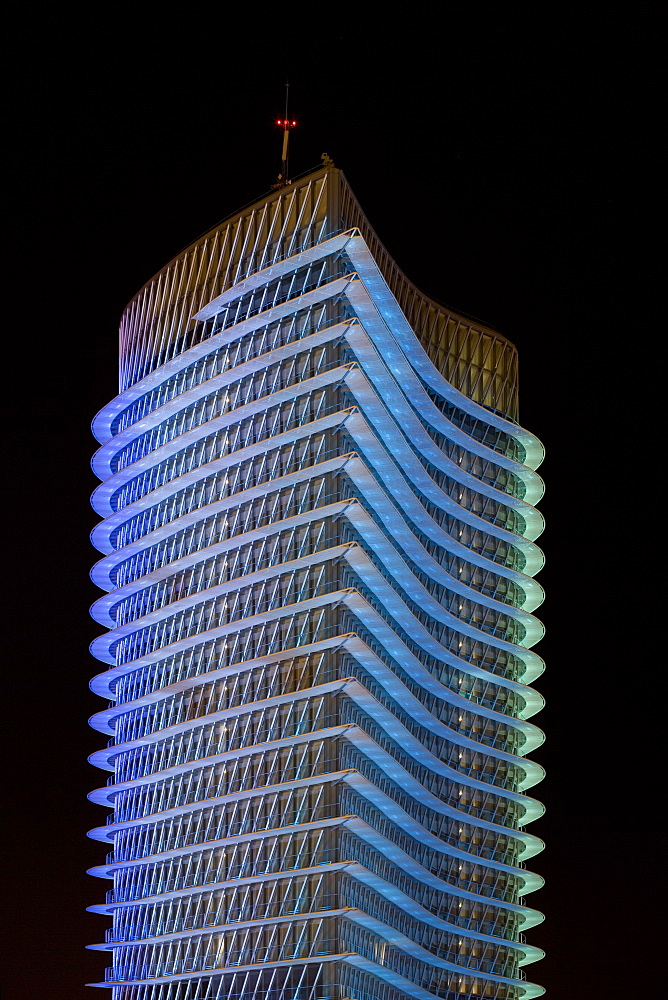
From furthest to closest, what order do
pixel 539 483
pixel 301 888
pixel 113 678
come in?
pixel 539 483
pixel 113 678
pixel 301 888

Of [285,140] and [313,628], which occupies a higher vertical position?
[285,140]

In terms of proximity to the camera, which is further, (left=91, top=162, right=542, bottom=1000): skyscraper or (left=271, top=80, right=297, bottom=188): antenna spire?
(left=271, top=80, right=297, bottom=188): antenna spire

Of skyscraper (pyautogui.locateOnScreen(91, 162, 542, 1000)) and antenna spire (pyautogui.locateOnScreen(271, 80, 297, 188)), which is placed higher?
antenna spire (pyautogui.locateOnScreen(271, 80, 297, 188))

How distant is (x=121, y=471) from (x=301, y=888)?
3930 cm

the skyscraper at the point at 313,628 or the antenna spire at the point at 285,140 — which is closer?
the skyscraper at the point at 313,628

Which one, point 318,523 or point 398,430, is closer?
point 318,523

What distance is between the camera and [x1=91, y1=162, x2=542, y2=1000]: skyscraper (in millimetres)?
100188

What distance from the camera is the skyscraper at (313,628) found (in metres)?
100

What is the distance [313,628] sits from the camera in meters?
102

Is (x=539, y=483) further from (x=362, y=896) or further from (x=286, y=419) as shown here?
(x=362, y=896)

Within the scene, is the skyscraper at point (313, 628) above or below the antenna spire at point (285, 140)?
below

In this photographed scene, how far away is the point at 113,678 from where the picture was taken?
12275cm

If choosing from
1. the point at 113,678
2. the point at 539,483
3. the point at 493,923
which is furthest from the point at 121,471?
the point at 493,923

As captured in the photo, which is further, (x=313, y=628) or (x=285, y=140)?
Answer: (x=285, y=140)
